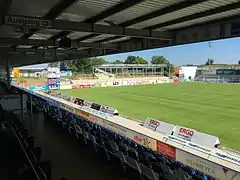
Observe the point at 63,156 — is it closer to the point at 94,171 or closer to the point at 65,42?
the point at 94,171

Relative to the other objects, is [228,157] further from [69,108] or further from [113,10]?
[69,108]

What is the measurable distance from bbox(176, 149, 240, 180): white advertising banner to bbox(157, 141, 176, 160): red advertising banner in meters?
0.08

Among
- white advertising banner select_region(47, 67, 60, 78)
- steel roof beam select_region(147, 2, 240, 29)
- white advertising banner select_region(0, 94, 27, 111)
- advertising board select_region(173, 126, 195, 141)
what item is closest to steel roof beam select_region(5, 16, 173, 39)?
steel roof beam select_region(147, 2, 240, 29)

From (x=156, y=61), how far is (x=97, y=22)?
74.5 metres

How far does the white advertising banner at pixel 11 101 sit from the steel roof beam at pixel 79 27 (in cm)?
584

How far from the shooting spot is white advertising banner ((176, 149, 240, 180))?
284cm

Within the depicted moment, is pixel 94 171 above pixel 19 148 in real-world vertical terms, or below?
below

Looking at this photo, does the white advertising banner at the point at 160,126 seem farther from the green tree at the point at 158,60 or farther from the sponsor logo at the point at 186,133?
the green tree at the point at 158,60

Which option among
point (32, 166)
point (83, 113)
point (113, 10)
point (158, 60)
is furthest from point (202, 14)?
point (158, 60)

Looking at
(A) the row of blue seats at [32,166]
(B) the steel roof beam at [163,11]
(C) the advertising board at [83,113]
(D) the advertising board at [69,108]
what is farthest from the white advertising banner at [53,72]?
(B) the steel roof beam at [163,11]

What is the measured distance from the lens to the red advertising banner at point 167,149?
12.2 feet

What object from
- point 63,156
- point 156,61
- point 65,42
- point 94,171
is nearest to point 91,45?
point 65,42

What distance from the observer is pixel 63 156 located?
676 cm

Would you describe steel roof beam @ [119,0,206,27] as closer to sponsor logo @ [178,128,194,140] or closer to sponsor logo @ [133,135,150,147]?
sponsor logo @ [178,128,194,140]
